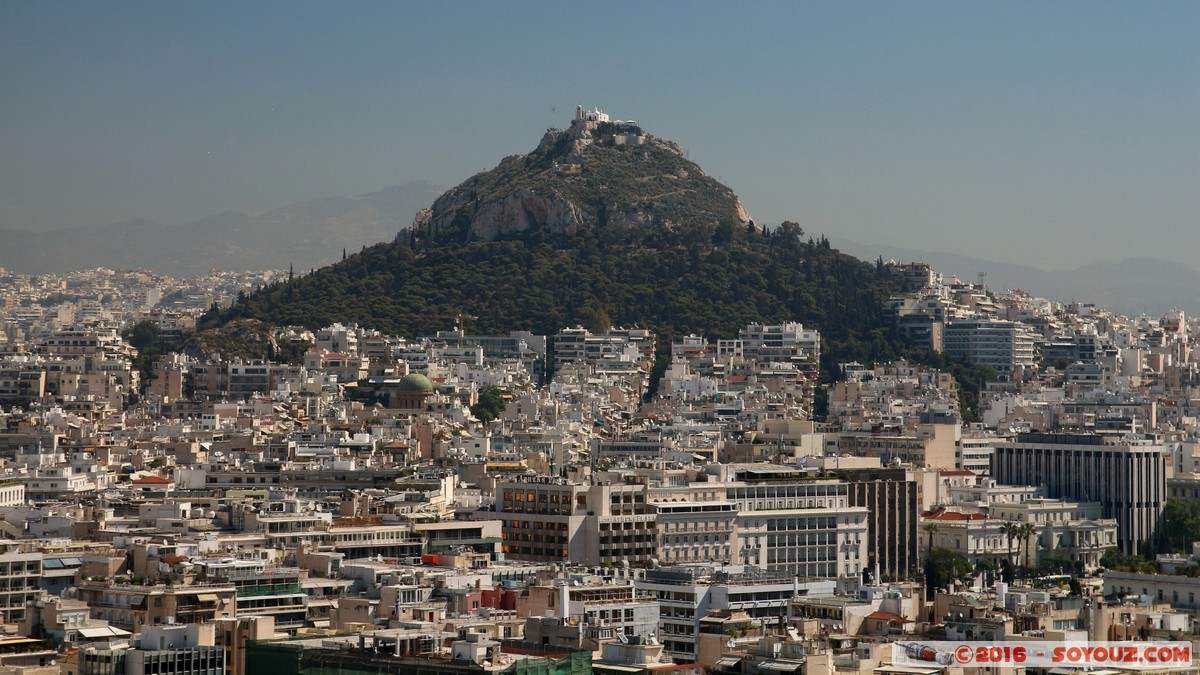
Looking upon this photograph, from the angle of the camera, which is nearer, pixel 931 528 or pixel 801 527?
pixel 801 527

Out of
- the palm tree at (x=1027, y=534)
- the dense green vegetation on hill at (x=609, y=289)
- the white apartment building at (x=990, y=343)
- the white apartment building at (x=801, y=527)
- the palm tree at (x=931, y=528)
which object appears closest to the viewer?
the white apartment building at (x=801, y=527)

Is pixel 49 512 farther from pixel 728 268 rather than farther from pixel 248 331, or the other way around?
pixel 728 268

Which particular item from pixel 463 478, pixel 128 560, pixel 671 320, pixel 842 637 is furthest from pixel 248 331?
pixel 842 637

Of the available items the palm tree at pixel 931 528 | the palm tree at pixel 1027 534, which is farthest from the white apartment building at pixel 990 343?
the palm tree at pixel 931 528

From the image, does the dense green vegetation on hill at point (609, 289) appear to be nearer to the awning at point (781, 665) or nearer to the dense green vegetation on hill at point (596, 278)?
the dense green vegetation on hill at point (596, 278)

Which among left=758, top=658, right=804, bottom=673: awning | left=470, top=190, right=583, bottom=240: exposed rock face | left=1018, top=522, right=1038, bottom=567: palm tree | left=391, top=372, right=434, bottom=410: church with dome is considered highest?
left=470, top=190, right=583, bottom=240: exposed rock face

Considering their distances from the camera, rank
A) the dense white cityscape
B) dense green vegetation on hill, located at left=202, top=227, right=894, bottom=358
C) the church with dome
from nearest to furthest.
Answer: the dense white cityscape, the church with dome, dense green vegetation on hill, located at left=202, top=227, right=894, bottom=358

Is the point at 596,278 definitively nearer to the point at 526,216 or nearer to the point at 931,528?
the point at 526,216

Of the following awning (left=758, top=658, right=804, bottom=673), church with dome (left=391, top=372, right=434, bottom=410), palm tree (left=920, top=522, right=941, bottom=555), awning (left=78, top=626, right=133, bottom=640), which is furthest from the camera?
church with dome (left=391, top=372, right=434, bottom=410)

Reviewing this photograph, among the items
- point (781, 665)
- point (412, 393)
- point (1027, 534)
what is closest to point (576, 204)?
point (412, 393)

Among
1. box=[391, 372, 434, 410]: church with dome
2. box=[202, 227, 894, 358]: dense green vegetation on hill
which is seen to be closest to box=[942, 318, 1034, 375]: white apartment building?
box=[202, 227, 894, 358]: dense green vegetation on hill

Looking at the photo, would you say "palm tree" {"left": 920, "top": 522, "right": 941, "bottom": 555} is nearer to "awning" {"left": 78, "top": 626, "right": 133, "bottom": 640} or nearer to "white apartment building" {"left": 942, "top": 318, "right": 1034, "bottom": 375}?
"awning" {"left": 78, "top": 626, "right": 133, "bottom": 640}
